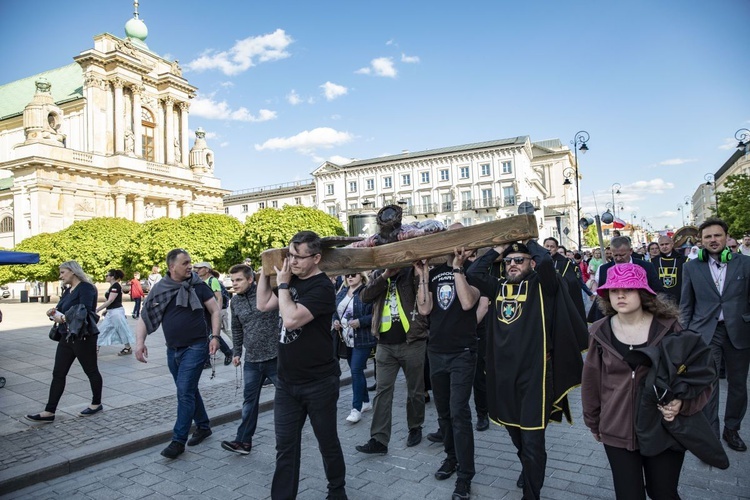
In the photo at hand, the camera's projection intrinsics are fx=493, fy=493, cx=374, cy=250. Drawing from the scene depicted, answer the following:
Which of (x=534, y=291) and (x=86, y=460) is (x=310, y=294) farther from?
(x=86, y=460)

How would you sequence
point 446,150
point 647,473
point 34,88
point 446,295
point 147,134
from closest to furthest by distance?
point 647,473
point 446,295
point 147,134
point 34,88
point 446,150

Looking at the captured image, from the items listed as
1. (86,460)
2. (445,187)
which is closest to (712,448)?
(86,460)

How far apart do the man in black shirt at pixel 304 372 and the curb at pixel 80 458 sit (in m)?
2.81

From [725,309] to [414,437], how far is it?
373 centimetres

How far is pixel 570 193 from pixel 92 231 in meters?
98.4

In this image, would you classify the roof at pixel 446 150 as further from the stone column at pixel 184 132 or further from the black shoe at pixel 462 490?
the black shoe at pixel 462 490

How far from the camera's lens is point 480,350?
7109 millimetres

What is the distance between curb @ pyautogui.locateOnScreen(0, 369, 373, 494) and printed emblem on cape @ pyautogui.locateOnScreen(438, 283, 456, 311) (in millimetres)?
3825

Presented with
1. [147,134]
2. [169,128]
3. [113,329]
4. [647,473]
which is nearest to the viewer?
[647,473]

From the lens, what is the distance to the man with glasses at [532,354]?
393 centimetres

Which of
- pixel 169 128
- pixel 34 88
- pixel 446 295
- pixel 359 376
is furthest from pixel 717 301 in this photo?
pixel 34 88

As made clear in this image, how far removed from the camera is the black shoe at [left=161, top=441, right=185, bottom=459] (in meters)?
5.52

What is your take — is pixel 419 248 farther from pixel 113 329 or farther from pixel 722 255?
pixel 113 329

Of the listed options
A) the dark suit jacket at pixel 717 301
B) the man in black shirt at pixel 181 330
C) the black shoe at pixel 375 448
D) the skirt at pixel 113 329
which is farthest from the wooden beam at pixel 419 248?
the skirt at pixel 113 329
